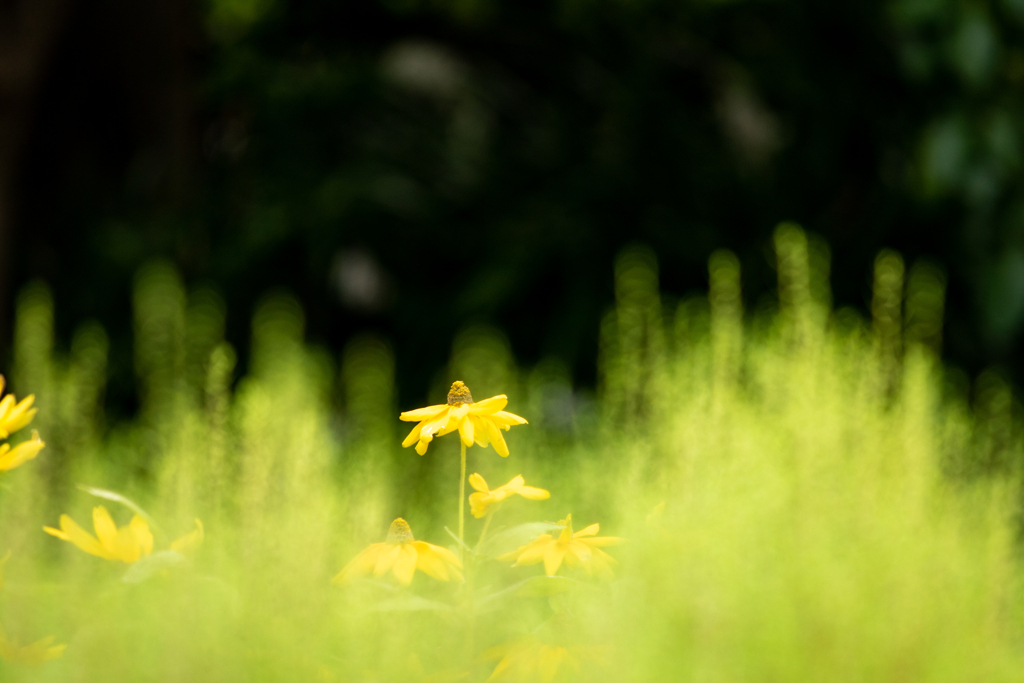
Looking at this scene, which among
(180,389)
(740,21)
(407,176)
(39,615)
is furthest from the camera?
(407,176)

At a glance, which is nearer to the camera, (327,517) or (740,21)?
(327,517)

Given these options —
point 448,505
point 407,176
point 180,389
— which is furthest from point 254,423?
point 407,176

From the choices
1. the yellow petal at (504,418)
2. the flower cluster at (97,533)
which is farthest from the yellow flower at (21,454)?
the yellow petal at (504,418)

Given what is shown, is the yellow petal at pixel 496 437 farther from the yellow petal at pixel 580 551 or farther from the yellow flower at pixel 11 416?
the yellow flower at pixel 11 416

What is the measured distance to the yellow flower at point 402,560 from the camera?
27.2 inches

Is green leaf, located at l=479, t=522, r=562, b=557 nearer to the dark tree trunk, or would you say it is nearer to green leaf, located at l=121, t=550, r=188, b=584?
green leaf, located at l=121, t=550, r=188, b=584

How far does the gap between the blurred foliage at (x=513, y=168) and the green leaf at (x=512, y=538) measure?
211 cm

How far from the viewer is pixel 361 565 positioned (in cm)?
71

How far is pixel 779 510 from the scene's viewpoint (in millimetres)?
773

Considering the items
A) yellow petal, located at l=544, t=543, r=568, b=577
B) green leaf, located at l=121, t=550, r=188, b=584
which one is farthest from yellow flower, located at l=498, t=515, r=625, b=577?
green leaf, located at l=121, t=550, r=188, b=584

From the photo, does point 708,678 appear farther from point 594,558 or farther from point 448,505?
point 448,505

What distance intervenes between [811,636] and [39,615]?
0.60 meters

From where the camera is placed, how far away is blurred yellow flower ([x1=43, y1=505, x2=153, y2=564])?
2.46ft

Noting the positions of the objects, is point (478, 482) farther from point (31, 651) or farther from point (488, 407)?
point (31, 651)
